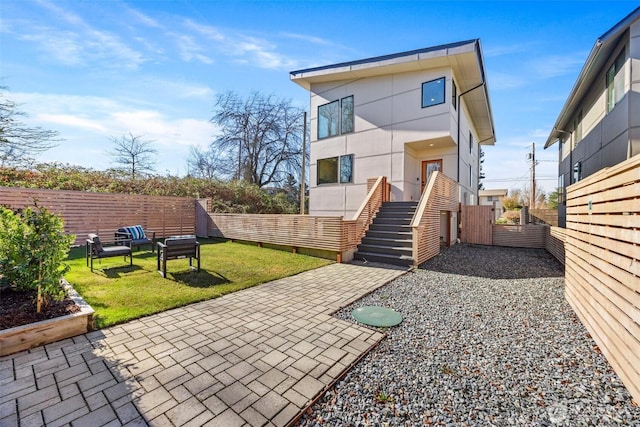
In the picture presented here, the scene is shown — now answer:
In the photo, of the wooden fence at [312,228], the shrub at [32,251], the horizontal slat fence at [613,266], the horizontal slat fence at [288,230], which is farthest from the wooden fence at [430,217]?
the shrub at [32,251]

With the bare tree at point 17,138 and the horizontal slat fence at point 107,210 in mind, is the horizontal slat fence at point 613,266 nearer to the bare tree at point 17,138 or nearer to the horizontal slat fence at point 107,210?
the horizontal slat fence at point 107,210

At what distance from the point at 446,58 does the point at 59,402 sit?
12.2 m

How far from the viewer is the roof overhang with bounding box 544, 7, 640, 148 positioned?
731cm

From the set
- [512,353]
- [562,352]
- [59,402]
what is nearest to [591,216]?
[562,352]

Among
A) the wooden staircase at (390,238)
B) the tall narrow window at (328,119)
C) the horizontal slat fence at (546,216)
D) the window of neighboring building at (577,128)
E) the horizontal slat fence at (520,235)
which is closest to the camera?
the wooden staircase at (390,238)

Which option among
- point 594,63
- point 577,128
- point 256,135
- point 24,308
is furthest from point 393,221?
point 256,135

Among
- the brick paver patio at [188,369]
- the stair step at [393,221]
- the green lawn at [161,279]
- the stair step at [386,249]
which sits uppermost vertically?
the stair step at [393,221]

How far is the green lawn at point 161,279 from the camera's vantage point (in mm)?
4262

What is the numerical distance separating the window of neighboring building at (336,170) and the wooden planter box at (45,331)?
10137 millimetres

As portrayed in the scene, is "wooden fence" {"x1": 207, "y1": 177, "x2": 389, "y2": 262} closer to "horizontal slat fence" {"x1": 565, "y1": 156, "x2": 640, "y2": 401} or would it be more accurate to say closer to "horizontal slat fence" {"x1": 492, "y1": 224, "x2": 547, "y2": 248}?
"horizontal slat fence" {"x1": 565, "y1": 156, "x2": 640, "y2": 401}

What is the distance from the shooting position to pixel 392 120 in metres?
11.2

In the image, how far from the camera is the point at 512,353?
3016 millimetres

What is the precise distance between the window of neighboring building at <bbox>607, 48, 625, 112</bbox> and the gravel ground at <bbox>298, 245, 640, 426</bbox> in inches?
296

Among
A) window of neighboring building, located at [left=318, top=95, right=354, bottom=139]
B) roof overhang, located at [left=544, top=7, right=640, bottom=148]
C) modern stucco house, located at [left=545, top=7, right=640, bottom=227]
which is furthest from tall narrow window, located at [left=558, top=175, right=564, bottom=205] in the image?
window of neighboring building, located at [left=318, top=95, right=354, bottom=139]
